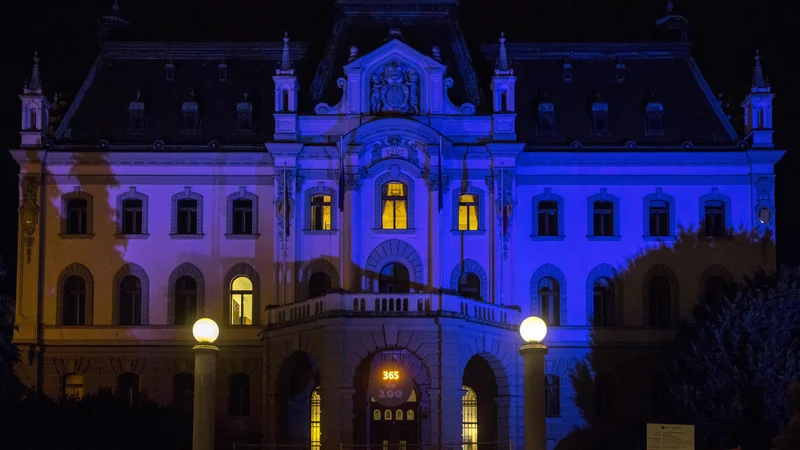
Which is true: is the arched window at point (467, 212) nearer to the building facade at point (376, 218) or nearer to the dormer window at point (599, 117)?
the building facade at point (376, 218)

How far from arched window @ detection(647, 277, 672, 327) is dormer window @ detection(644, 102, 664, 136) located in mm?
7172

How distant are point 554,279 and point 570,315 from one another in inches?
70.0

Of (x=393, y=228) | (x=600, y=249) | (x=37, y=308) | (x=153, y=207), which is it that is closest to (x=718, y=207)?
(x=600, y=249)

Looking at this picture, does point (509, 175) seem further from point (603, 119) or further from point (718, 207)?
point (718, 207)

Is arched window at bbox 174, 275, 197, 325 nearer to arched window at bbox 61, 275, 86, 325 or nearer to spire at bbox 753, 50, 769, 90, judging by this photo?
arched window at bbox 61, 275, 86, 325

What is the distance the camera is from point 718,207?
192ft

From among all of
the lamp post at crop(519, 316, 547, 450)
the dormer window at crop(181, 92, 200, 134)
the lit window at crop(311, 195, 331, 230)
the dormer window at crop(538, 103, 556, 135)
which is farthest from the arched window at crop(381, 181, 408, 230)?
the lamp post at crop(519, 316, 547, 450)

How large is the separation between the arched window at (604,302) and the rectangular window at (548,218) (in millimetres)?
3132

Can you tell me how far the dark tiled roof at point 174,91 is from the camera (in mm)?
59375

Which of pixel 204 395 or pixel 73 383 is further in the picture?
pixel 73 383

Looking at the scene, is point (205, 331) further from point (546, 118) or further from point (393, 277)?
point (546, 118)

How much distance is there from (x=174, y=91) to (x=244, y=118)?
13.0ft

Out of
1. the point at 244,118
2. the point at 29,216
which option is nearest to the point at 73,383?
the point at 29,216

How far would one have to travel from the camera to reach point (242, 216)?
5828 cm
